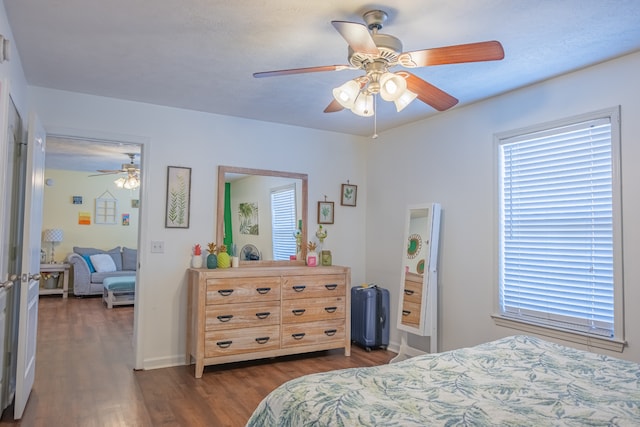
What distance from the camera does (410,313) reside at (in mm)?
4141

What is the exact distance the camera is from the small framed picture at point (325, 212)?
4887 millimetres

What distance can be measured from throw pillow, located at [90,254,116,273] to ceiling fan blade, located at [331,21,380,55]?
7419 millimetres

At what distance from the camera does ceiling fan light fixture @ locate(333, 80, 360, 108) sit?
2.35 meters

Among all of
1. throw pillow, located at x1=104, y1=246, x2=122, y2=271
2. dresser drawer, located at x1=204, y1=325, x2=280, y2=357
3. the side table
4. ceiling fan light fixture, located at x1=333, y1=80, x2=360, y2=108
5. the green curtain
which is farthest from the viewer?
throw pillow, located at x1=104, y1=246, x2=122, y2=271

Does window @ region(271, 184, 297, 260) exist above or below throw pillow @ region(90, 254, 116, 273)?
above

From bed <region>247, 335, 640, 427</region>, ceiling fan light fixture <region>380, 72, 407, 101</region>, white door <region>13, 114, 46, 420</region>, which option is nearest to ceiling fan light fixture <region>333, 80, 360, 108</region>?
ceiling fan light fixture <region>380, 72, 407, 101</region>

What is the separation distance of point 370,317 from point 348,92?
2.84m

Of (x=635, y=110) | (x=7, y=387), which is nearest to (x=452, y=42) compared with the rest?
(x=635, y=110)

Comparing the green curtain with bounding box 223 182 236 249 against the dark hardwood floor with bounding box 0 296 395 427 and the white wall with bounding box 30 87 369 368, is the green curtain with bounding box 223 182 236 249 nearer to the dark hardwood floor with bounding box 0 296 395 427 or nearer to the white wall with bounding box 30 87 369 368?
the white wall with bounding box 30 87 369 368

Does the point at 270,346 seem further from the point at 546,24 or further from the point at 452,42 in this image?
the point at 546,24

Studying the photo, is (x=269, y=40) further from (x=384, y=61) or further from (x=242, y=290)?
(x=242, y=290)

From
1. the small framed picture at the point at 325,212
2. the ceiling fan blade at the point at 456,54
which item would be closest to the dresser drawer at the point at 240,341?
the small framed picture at the point at 325,212

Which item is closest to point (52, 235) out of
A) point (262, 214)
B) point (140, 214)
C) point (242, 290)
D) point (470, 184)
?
point (140, 214)

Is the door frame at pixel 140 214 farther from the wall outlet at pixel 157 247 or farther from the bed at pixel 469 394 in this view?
the bed at pixel 469 394
